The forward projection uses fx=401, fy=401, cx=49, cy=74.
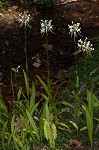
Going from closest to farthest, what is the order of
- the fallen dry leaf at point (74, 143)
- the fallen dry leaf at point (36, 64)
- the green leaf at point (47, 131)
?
the green leaf at point (47, 131) → the fallen dry leaf at point (74, 143) → the fallen dry leaf at point (36, 64)

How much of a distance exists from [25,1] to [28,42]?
1.13 m

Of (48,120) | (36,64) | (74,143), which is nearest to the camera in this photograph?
(48,120)

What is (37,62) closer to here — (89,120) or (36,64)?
(36,64)

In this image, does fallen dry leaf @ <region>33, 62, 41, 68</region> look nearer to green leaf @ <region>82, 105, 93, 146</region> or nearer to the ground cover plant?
the ground cover plant

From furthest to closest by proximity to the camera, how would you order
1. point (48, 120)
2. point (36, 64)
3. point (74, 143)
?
point (36, 64)
point (74, 143)
point (48, 120)

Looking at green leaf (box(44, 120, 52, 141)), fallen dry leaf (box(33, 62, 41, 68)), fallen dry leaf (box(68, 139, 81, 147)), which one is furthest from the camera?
fallen dry leaf (box(33, 62, 41, 68))

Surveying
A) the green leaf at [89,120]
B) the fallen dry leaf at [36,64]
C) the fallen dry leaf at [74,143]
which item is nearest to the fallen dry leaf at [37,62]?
the fallen dry leaf at [36,64]

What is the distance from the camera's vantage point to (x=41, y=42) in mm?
5750

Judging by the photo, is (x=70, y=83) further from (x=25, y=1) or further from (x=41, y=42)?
(x=25, y=1)

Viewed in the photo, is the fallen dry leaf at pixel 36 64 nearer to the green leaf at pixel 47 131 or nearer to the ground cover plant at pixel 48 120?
the ground cover plant at pixel 48 120

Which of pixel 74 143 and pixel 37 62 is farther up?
pixel 37 62

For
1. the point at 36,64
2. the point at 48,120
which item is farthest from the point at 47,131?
the point at 36,64

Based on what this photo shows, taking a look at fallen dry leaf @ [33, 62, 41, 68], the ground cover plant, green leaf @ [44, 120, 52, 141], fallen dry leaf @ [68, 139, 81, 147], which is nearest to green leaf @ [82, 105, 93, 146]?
the ground cover plant

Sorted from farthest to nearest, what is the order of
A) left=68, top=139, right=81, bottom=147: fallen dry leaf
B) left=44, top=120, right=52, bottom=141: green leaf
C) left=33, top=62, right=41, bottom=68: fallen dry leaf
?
left=33, top=62, right=41, bottom=68: fallen dry leaf → left=68, top=139, right=81, bottom=147: fallen dry leaf → left=44, top=120, right=52, bottom=141: green leaf
